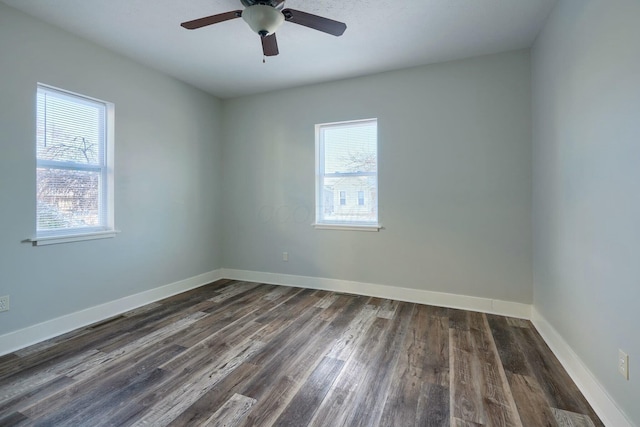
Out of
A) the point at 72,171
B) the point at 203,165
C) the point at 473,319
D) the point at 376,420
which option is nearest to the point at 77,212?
the point at 72,171

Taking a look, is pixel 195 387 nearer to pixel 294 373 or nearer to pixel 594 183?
pixel 294 373

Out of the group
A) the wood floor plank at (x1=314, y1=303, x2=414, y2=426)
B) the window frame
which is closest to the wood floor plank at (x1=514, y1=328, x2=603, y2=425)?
the wood floor plank at (x1=314, y1=303, x2=414, y2=426)

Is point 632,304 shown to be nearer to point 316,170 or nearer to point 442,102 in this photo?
point 442,102

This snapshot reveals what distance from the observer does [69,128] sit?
277cm

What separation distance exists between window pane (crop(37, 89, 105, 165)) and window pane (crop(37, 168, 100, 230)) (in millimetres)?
148

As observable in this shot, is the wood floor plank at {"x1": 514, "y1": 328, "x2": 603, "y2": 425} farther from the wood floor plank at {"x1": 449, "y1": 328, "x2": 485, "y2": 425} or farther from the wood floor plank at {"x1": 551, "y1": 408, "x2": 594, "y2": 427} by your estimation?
the wood floor plank at {"x1": 449, "y1": 328, "x2": 485, "y2": 425}

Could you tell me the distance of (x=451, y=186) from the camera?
3270 mm

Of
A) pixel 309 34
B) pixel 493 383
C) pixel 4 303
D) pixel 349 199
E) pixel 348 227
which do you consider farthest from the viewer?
pixel 349 199

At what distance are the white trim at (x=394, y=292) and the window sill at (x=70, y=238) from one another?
182cm

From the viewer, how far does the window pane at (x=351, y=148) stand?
371 centimetres

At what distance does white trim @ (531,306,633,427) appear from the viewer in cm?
151

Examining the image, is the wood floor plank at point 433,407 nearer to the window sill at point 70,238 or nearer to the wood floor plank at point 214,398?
the wood floor plank at point 214,398

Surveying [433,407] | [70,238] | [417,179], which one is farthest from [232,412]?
[417,179]

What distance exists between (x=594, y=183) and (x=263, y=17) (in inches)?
91.4
